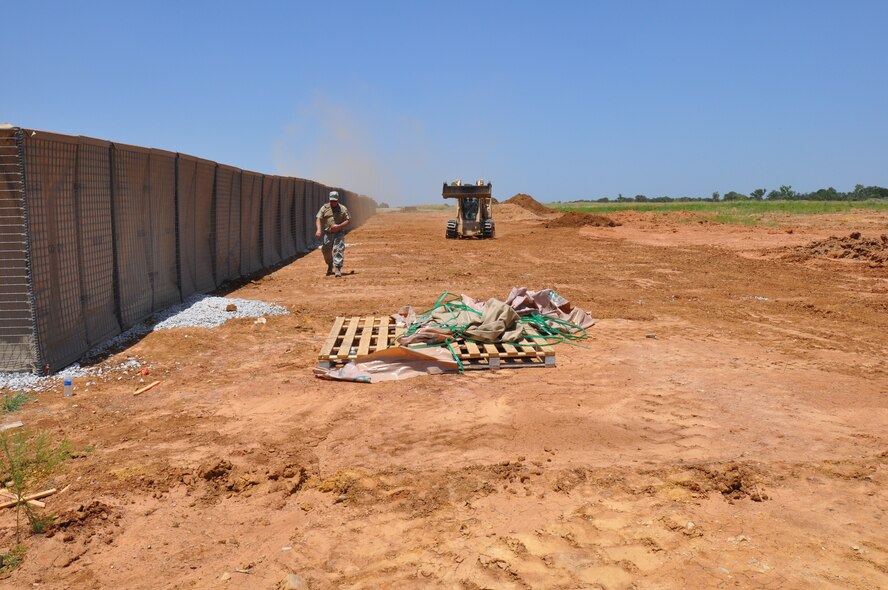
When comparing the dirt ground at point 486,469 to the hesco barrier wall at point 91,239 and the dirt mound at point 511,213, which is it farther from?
the dirt mound at point 511,213

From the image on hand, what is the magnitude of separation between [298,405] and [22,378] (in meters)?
2.83

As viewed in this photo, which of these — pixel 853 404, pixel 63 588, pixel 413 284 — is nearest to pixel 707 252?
pixel 413 284

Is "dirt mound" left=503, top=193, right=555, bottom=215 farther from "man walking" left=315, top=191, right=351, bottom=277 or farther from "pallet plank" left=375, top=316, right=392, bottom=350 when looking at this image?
"pallet plank" left=375, top=316, right=392, bottom=350

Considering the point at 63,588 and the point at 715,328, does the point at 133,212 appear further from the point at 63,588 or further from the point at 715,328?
the point at 715,328

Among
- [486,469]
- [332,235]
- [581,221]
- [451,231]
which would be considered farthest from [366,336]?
[581,221]

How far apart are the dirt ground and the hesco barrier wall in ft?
2.47

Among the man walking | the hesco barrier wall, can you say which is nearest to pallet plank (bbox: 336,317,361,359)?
the hesco barrier wall

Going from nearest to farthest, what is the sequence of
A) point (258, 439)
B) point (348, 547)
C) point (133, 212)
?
point (348, 547)
point (258, 439)
point (133, 212)

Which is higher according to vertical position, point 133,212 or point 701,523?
point 133,212

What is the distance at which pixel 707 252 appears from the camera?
22688 mm

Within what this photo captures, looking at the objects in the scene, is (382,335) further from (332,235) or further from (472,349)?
(332,235)

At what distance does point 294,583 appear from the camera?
3.32 metres

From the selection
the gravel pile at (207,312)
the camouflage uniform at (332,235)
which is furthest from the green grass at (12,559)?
the camouflage uniform at (332,235)

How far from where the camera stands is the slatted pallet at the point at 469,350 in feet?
24.1
